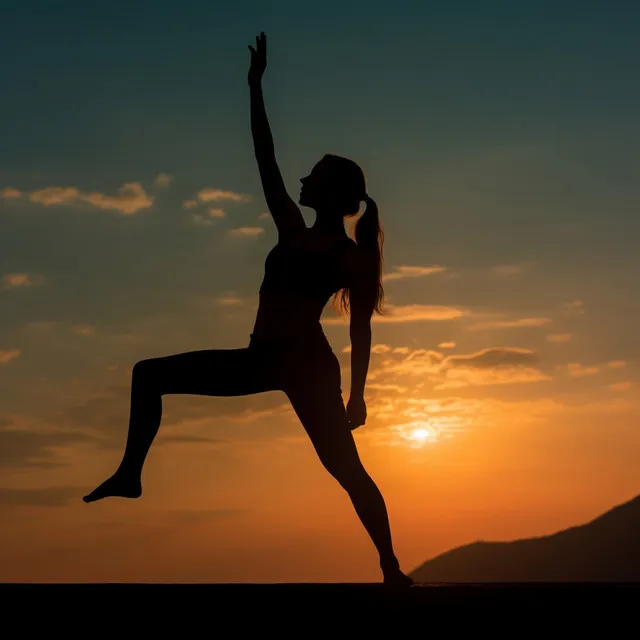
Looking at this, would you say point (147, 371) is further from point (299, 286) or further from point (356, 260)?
point (356, 260)

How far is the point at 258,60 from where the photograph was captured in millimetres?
9188

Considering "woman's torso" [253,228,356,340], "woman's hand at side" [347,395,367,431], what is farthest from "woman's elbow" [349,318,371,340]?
"woman's hand at side" [347,395,367,431]

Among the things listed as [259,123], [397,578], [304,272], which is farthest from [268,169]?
[397,578]

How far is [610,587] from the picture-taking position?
23.6 ft

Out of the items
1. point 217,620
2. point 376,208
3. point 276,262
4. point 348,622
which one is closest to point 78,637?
point 217,620

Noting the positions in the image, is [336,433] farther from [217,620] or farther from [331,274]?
[217,620]

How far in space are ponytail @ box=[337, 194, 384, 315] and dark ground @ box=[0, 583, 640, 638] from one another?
2.64 meters

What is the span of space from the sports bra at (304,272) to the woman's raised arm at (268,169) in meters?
0.36

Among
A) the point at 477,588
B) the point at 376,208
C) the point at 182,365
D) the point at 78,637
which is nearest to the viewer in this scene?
the point at 78,637

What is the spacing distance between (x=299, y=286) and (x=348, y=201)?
888 mm

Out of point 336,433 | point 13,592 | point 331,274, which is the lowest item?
point 13,592

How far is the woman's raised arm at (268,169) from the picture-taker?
8.98 m

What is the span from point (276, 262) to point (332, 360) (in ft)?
3.03

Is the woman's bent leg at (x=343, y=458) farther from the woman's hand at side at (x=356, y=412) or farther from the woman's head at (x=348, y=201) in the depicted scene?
the woman's head at (x=348, y=201)
